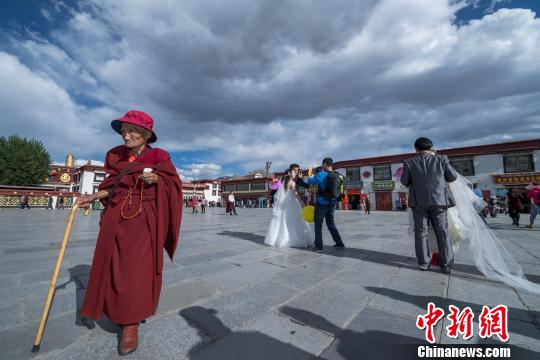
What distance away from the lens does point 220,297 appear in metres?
2.28

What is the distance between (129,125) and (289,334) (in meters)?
2.06

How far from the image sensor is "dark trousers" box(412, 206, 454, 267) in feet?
10.2

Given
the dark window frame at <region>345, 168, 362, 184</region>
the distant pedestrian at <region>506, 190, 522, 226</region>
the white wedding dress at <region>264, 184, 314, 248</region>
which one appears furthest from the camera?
the dark window frame at <region>345, 168, 362, 184</region>

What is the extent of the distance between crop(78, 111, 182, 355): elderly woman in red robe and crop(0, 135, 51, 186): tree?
42.9m

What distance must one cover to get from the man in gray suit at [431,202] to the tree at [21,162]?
44487mm

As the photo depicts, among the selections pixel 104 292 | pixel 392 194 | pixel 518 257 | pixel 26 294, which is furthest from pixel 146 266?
pixel 392 194

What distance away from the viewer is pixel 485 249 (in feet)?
9.72

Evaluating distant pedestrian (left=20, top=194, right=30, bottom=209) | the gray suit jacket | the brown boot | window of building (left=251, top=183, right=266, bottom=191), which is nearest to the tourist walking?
distant pedestrian (left=20, top=194, right=30, bottom=209)

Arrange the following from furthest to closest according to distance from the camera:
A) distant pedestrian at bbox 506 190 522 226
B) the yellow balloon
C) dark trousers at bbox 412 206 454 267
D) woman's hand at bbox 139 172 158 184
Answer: distant pedestrian at bbox 506 190 522 226 → the yellow balloon → dark trousers at bbox 412 206 454 267 → woman's hand at bbox 139 172 158 184

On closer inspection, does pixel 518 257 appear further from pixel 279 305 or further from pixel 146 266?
pixel 146 266

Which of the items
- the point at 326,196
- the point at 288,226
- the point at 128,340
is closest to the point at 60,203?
the point at 288,226

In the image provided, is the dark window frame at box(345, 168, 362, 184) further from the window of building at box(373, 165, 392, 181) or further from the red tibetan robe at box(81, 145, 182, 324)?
the red tibetan robe at box(81, 145, 182, 324)

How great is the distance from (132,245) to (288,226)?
3544 millimetres

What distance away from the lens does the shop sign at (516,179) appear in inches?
899
